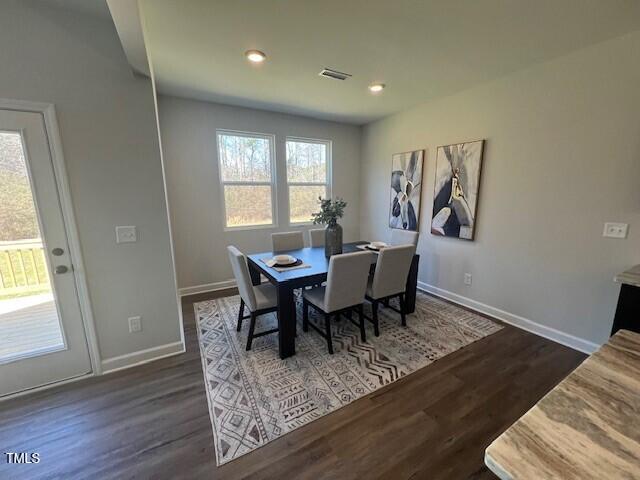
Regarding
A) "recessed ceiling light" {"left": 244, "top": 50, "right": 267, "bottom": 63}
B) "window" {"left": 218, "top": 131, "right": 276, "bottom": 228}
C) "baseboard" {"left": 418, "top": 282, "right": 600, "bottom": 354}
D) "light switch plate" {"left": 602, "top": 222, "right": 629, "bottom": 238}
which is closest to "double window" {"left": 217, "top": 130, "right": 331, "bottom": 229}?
"window" {"left": 218, "top": 131, "right": 276, "bottom": 228}

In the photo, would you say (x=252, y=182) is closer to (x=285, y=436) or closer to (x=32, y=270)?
(x=32, y=270)

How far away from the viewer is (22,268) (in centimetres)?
180

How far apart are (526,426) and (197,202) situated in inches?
152

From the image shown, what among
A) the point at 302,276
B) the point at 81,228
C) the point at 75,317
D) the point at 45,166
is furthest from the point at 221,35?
the point at 75,317

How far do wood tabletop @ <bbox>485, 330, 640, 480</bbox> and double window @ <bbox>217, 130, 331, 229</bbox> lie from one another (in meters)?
3.84

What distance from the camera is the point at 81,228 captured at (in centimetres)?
193

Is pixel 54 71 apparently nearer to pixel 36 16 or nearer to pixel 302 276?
pixel 36 16

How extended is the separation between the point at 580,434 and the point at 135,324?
106 inches

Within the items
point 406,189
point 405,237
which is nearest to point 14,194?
point 405,237

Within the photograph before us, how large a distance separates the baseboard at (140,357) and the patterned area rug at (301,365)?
0.25 metres

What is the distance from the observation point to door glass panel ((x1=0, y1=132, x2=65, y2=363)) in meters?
1.71

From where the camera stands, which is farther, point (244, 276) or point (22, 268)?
point (244, 276)

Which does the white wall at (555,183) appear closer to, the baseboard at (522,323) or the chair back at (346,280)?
the baseboard at (522,323)

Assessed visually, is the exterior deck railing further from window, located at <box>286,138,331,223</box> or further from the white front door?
window, located at <box>286,138,331,223</box>
